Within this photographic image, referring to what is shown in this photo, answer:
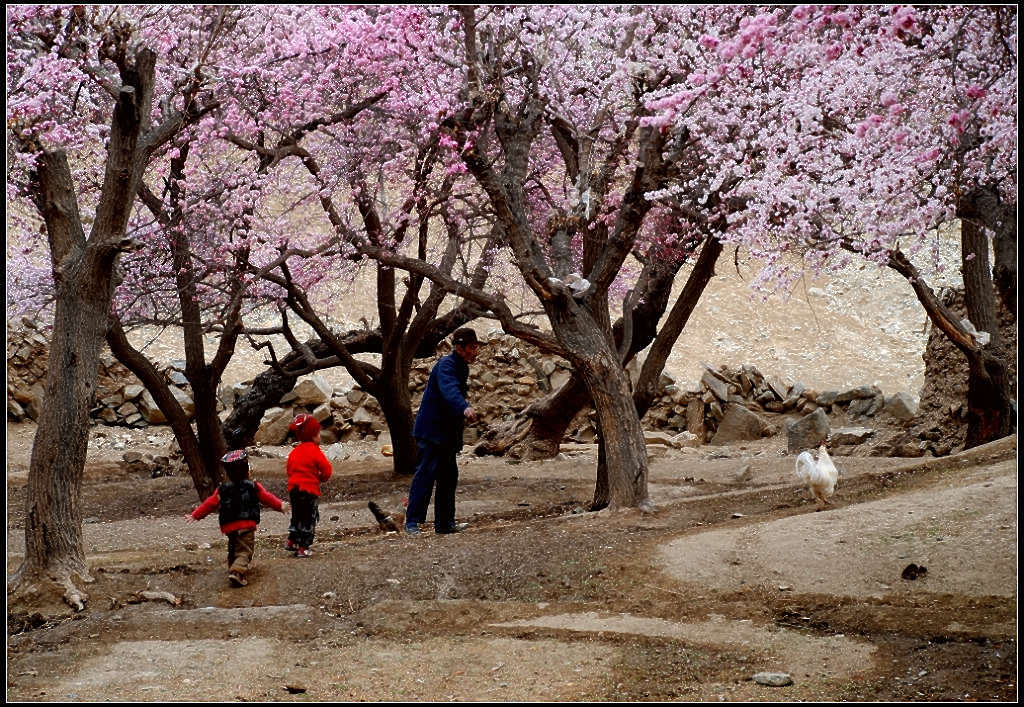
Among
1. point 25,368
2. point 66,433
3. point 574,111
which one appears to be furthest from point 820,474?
point 25,368

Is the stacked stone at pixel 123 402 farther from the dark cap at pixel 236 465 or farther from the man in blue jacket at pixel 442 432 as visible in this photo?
the dark cap at pixel 236 465

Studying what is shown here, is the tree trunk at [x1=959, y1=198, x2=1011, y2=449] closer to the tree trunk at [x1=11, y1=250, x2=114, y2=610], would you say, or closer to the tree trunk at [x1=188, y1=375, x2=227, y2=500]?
the tree trunk at [x1=188, y1=375, x2=227, y2=500]

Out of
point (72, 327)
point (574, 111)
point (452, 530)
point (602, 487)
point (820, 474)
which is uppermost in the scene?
point (574, 111)

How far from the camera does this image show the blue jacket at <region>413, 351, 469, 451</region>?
29.7 ft

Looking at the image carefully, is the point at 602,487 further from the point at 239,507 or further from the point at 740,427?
the point at 740,427

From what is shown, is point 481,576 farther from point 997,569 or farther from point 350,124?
point 350,124

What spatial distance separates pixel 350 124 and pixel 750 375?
11722mm

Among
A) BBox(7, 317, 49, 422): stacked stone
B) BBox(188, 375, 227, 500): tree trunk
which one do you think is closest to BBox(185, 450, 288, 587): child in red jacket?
BBox(188, 375, 227, 500): tree trunk

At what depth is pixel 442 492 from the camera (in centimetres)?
934

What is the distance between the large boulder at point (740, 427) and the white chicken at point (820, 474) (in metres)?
10.8

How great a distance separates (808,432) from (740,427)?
10.7ft

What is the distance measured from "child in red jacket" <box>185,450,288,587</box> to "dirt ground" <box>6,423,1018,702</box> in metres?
0.24

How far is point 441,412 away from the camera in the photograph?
917 cm

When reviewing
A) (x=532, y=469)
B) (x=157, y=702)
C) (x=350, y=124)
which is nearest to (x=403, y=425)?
(x=532, y=469)
